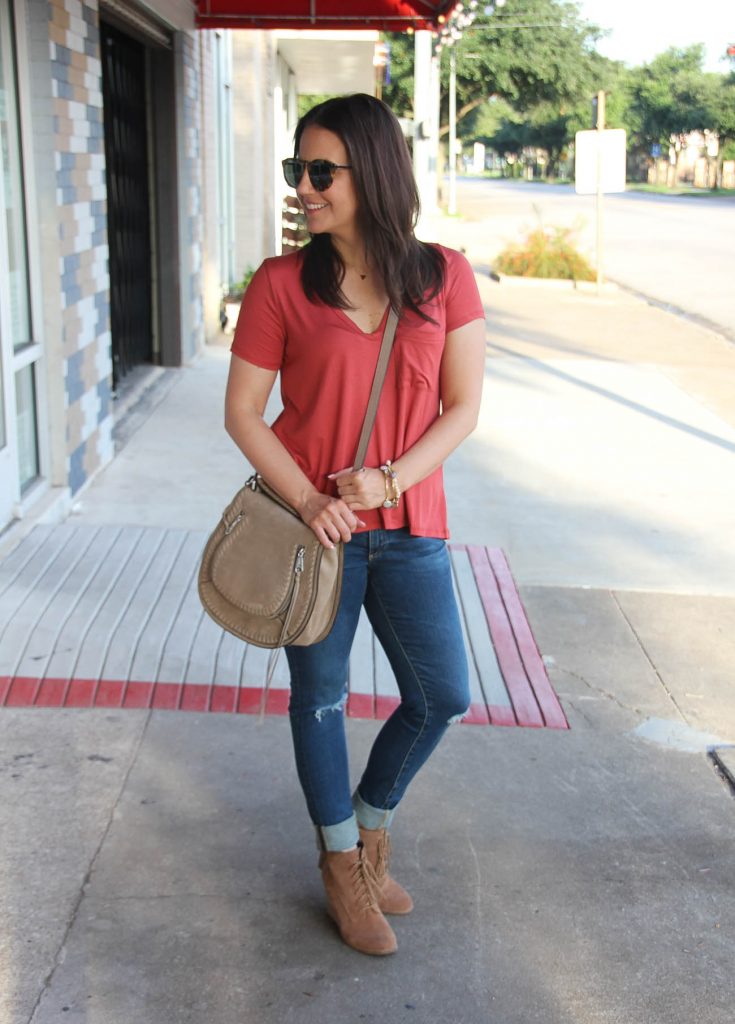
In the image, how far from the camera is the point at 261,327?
272cm

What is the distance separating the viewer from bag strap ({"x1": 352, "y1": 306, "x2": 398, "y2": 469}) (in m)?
2.70

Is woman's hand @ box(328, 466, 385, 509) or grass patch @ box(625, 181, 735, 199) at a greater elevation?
grass patch @ box(625, 181, 735, 199)

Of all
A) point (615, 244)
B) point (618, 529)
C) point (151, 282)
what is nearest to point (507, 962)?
point (618, 529)

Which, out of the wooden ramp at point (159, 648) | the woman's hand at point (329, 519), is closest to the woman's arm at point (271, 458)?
the woman's hand at point (329, 519)

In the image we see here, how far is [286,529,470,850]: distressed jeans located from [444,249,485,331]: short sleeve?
0.49m

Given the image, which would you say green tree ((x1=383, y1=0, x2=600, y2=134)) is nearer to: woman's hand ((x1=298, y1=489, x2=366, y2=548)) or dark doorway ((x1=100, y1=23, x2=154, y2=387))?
dark doorway ((x1=100, y1=23, x2=154, y2=387))

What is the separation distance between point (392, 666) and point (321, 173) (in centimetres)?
111

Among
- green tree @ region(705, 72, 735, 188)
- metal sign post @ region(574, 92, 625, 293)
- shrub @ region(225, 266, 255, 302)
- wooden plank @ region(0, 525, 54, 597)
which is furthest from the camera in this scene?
green tree @ region(705, 72, 735, 188)

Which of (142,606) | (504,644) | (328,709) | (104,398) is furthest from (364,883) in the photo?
(104,398)

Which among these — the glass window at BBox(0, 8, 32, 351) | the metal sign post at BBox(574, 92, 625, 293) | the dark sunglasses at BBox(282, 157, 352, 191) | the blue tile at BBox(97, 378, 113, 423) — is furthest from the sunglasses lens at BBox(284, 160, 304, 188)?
the metal sign post at BBox(574, 92, 625, 293)

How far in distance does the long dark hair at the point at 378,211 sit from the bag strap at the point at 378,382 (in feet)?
0.14

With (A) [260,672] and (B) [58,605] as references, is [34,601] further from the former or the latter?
(A) [260,672]

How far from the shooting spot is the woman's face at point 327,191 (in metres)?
2.67

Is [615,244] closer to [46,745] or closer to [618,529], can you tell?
[618,529]
